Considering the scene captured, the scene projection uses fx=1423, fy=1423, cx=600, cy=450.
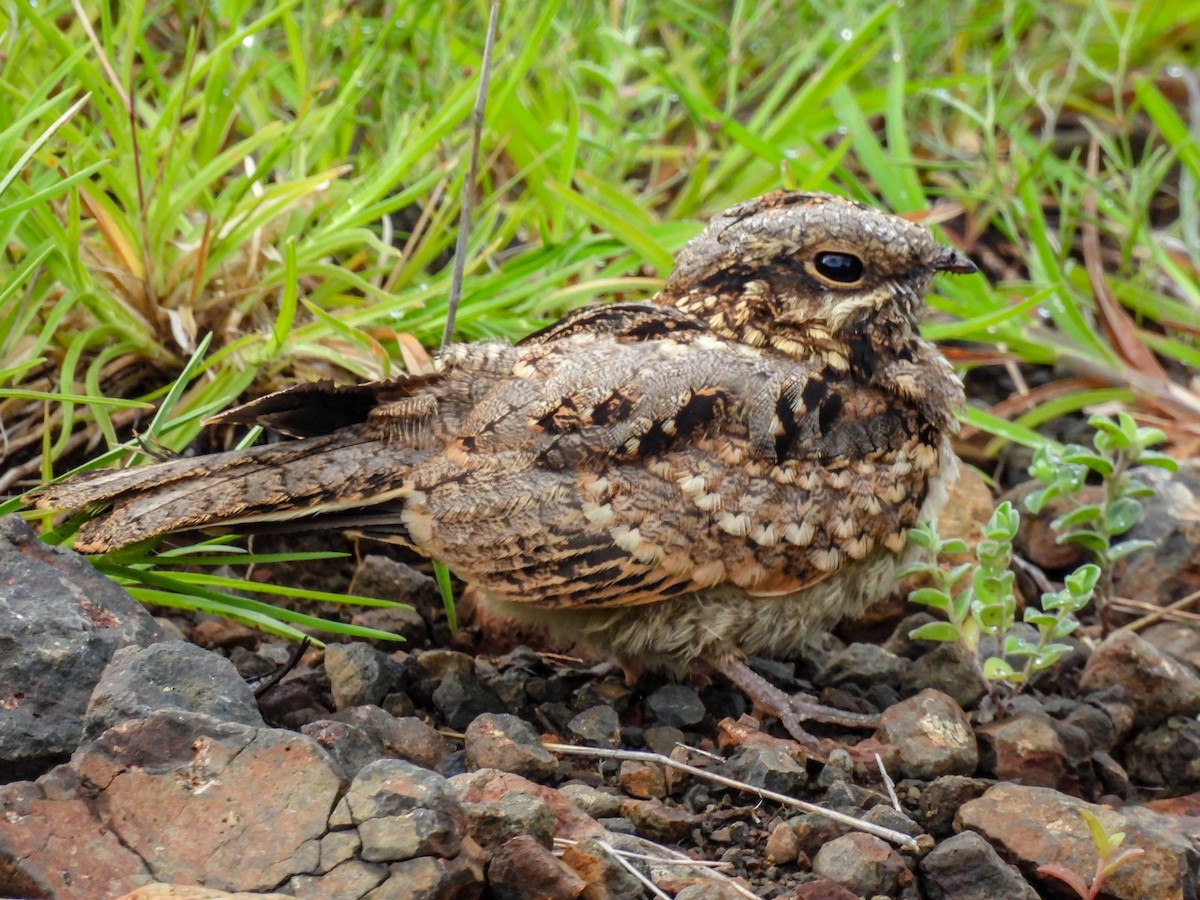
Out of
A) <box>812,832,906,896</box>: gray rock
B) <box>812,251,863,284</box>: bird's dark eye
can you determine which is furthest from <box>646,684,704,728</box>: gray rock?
<box>812,251,863,284</box>: bird's dark eye

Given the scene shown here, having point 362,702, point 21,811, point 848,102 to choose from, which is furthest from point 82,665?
point 848,102

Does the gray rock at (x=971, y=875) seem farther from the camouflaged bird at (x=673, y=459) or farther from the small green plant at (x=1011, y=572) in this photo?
the camouflaged bird at (x=673, y=459)

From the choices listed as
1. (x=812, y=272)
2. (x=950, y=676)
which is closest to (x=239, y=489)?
(x=812, y=272)

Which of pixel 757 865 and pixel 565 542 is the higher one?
pixel 565 542

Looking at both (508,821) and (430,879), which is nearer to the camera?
(430,879)

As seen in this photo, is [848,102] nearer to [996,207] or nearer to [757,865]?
[996,207]

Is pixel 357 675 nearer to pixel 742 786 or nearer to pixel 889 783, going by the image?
pixel 742 786

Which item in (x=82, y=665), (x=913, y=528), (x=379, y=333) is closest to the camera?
(x=82, y=665)
